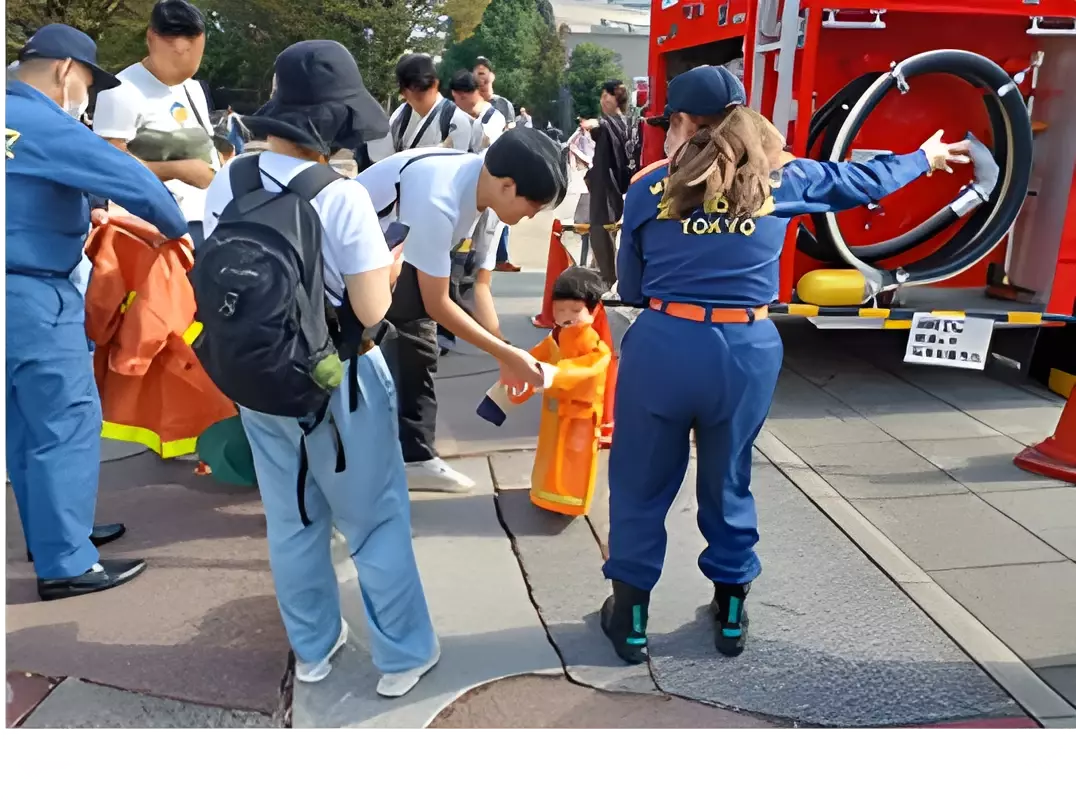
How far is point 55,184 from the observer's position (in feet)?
9.02

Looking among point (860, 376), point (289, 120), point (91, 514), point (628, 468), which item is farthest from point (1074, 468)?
point (91, 514)

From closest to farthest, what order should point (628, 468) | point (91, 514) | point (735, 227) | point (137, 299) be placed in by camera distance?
point (735, 227) < point (628, 468) < point (91, 514) < point (137, 299)

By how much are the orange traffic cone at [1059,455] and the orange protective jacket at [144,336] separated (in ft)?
11.6

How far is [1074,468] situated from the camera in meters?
4.17

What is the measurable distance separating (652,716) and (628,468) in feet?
2.24

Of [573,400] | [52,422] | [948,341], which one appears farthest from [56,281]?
[948,341]

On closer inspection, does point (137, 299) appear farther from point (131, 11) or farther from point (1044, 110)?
point (1044, 110)

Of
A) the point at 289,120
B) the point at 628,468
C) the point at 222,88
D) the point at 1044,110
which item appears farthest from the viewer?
the point at 1044,110

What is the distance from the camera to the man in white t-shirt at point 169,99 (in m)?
3.29

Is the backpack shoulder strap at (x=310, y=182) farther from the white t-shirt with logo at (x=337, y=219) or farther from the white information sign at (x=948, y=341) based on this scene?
the white information sign at (x=948, y=341)

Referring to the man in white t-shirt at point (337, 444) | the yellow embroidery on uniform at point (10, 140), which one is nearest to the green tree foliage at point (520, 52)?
the man in white t-shirt at point (337, 444)

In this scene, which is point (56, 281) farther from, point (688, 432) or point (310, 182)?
point (688, 432)

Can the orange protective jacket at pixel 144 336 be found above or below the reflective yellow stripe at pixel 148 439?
above

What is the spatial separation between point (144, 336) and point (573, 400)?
171cm
